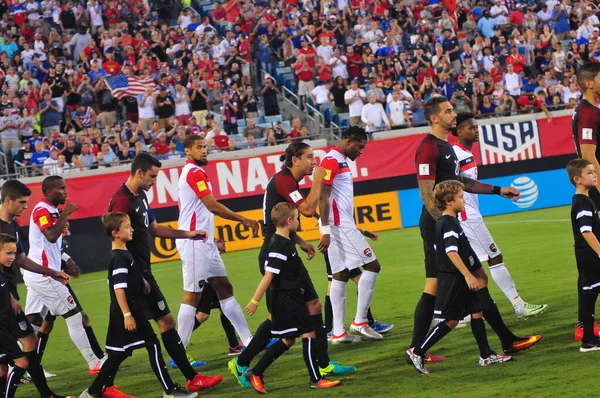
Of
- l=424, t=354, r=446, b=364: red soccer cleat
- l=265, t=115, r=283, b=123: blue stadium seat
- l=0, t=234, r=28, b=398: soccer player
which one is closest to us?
l=0, t=234, r=28, b=398: soccer player

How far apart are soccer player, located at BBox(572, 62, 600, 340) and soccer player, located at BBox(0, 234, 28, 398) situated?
17.5 ft

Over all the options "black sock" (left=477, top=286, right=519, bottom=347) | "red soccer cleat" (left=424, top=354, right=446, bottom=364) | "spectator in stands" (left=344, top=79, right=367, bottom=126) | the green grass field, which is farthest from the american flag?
"black sock" (left=477, top=286, right=519, bottom=347)

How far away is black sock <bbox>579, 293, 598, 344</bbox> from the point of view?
869 cm

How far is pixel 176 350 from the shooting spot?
28.9 ft

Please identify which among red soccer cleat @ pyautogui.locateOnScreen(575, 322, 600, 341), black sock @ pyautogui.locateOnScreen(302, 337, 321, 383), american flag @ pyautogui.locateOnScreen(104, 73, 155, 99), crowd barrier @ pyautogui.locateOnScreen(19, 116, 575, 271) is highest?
american flag @ pyautogui.locateOnScreen(104, 73, 155, 99)

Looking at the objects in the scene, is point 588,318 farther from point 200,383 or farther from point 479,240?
point 200,383

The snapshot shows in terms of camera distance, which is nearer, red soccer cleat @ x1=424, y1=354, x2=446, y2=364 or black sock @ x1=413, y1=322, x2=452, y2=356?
black sock @ x1=413, y1=322, x2=452, y2=356

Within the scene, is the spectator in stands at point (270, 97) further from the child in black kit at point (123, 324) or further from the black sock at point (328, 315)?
the child in black kit at point (123, 324)

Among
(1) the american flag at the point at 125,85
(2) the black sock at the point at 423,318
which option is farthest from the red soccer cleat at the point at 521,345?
(1) the american flag at the point at 125,85

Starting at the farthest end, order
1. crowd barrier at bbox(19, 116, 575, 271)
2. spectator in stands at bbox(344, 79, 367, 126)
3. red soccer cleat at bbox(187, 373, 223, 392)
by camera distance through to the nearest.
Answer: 1. spectator in stands at bbox(344, 79, 367, 126)
2. crowd barrier at bbox(19, 116, 575, 271)
3. red soccer cleat at bbox(187, 373, 223, 392)

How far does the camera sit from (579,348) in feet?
29.3

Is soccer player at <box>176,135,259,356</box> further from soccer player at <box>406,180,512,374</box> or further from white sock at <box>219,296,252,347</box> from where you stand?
soccer player at <box>406,180,512,374</box>

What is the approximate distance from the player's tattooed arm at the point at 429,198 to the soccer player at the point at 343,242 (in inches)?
→ 51.2

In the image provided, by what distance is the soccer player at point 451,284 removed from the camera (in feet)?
28.0
